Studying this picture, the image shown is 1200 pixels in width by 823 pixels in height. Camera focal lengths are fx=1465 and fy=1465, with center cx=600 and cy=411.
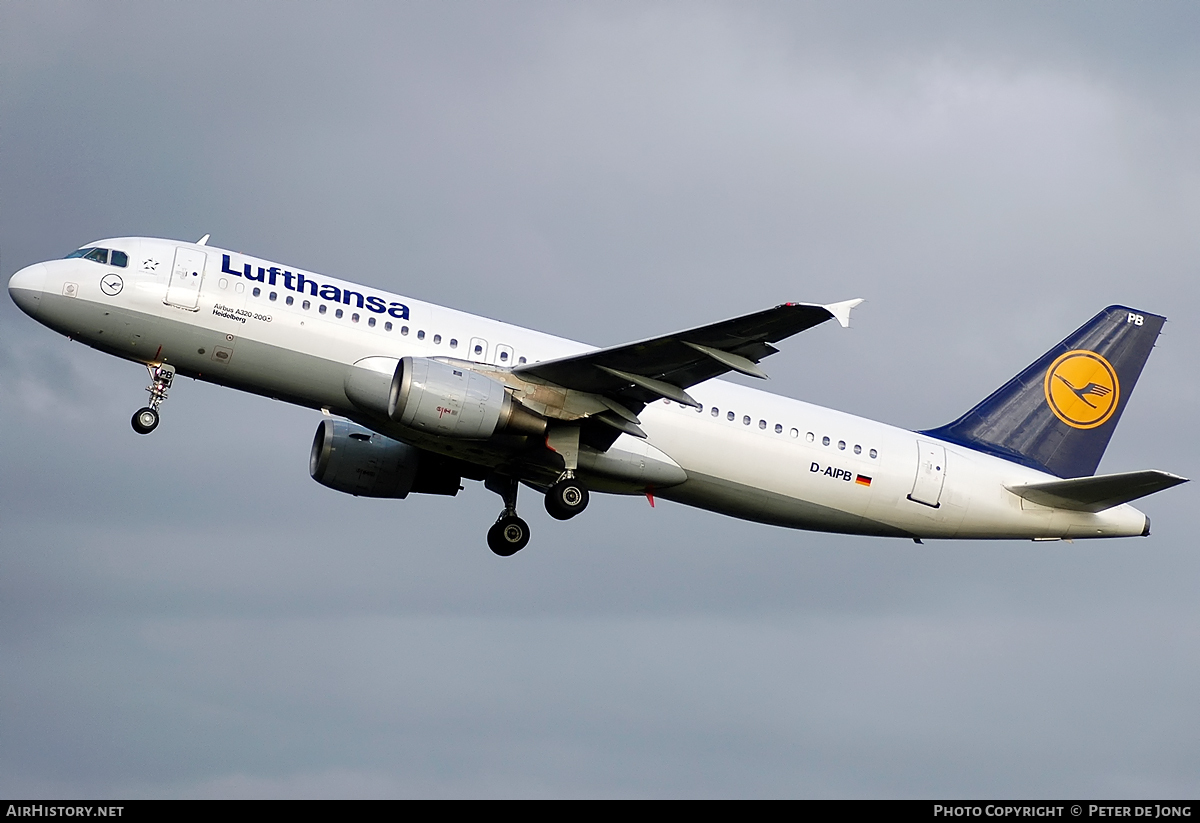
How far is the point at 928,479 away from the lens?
39.4 metres

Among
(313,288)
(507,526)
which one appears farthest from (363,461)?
(313,288)

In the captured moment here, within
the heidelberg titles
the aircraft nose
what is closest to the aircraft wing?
the heidelberg titles

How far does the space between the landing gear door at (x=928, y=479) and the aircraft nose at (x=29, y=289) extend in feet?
73.9

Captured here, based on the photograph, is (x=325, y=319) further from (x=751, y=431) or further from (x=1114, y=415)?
(x=1114, y=415)

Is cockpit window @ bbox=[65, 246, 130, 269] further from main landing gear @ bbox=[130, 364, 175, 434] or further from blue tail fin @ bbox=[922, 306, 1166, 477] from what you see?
blue tail fin @ bbox=[922, 306, 1166, 477]

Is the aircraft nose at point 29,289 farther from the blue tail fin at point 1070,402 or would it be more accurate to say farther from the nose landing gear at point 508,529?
the blue tail fin at point 1070,402

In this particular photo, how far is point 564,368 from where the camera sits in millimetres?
34625

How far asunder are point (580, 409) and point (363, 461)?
7.87m

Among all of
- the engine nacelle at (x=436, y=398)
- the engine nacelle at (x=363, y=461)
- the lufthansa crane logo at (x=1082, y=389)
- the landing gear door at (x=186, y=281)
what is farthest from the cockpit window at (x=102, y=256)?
the lufthansa crane logo at (x=1082, y=389)

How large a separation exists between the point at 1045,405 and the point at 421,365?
19.3 metres

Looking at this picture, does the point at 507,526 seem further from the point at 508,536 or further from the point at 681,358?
the point at 681,358

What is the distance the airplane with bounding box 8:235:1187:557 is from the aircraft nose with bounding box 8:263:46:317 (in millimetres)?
52

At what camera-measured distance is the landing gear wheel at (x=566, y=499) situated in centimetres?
3650
